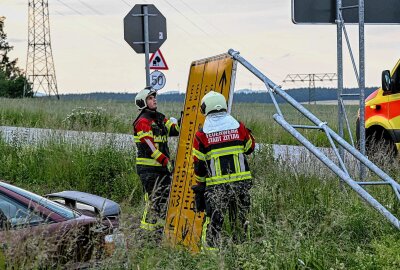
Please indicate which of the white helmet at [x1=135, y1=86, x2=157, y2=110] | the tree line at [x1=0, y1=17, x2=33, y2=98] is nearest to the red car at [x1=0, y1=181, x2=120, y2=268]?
the white helmet at [x1=135, y1=86, x2=157, y2=110]

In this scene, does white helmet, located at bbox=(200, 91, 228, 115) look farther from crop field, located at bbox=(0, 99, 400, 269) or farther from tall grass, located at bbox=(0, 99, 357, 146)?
tall grass, located at bbox=(0, 99, 357, 146)

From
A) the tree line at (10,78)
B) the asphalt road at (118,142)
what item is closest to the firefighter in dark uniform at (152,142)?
the asphalt road at (118,142)

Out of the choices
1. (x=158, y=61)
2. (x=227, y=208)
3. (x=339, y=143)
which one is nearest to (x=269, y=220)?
(x=227, y=208)

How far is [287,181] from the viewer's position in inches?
351

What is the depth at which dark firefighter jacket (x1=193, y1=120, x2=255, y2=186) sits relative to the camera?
6883 millimetres

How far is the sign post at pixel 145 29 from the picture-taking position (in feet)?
43.0

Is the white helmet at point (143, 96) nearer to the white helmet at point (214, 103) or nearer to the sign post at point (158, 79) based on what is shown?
the white helmet at point (214, 103)

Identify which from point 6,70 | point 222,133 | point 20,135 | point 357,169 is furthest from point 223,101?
point 6,70

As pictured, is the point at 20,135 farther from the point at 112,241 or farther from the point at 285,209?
the point at 112,241

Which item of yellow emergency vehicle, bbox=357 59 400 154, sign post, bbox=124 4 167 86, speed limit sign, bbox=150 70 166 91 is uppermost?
sign post, bbox=124 4 167 86

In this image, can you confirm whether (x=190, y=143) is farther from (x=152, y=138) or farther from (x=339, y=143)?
(x=339, y=143)

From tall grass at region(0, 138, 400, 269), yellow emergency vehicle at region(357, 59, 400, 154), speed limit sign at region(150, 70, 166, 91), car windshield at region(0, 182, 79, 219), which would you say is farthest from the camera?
speed limit sign at region(150, 70, 166, 91)

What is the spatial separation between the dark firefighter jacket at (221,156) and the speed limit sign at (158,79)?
9577 mm

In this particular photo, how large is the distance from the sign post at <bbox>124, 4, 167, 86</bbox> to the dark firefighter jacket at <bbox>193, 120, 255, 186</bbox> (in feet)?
20.7
